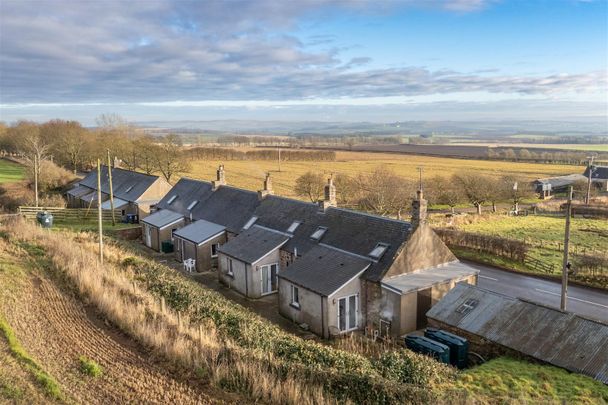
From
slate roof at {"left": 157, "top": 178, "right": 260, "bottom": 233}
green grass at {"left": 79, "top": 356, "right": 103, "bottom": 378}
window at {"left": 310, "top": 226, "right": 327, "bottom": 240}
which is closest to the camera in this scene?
green grass at {"left": 79, "top": 356, "right": 103, "bottom": 378}

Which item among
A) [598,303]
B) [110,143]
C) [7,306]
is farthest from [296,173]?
[7,306]

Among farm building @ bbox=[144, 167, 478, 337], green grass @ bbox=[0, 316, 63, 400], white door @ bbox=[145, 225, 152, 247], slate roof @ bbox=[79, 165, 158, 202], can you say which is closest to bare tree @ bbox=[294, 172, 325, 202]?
slate roof @ bbox=[79, 165, 158, 202]

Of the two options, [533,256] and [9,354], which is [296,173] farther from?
[9,354]

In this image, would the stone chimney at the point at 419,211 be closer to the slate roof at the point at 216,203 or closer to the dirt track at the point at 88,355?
the slate roof at the point at 216,203

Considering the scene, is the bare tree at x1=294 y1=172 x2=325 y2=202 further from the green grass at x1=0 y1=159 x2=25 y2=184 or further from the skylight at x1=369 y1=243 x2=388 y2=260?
the green grass at x1=0 y1=159 x2=25 y2=184

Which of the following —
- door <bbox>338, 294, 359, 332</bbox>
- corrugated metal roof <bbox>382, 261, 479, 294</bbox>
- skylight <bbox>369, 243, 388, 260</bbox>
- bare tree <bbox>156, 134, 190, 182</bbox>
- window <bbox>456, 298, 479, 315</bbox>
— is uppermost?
bare tree <bbox>156, 134, 190, 182</bbox>
